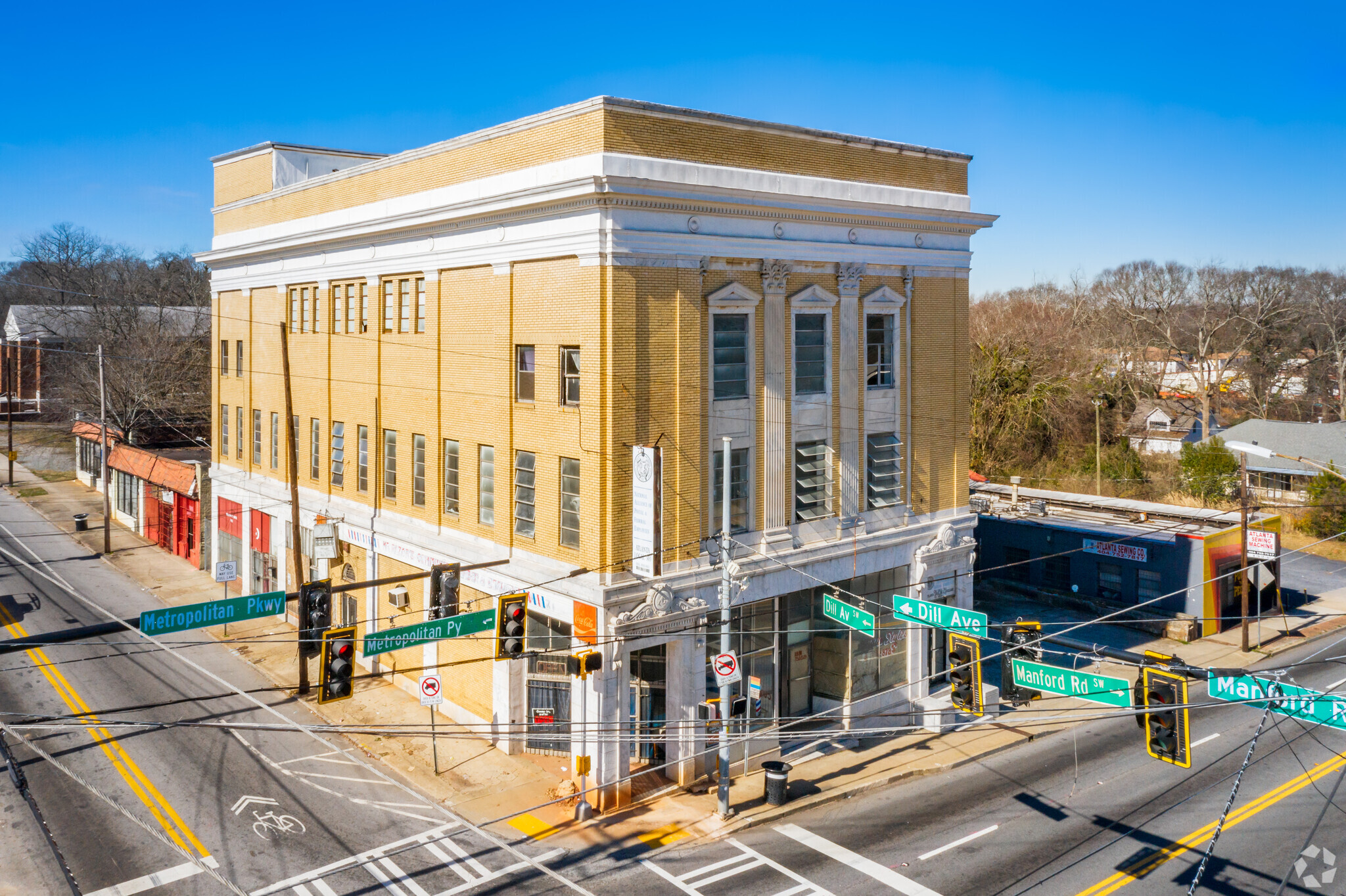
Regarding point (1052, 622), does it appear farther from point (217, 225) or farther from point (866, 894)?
point (217, 225)

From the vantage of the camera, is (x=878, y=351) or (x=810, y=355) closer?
(x=810, y=355)

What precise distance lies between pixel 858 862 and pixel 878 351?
1303 centimetres

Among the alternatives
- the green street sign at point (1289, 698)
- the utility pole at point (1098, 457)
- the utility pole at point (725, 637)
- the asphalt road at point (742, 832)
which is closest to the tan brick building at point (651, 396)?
the utility pole at point (725, 637)

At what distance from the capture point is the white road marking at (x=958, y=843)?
1828 centimetres

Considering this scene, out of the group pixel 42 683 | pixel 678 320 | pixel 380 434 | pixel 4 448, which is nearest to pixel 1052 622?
pixel 678 320

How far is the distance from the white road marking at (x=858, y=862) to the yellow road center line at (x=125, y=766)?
36.4 feet

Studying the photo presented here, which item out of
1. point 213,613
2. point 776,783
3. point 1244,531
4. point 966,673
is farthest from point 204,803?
point 1244,531

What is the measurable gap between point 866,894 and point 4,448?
7890cm

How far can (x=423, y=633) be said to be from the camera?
1786cm

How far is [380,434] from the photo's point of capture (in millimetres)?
29266

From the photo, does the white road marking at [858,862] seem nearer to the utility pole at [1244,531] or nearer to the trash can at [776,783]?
the trash can at [776,783]

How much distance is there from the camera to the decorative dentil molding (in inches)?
919

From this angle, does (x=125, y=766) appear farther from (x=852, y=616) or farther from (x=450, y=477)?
(x=852, y=616)

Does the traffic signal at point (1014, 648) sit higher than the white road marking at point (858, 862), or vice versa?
the traffic signal at point (1014, 648)
